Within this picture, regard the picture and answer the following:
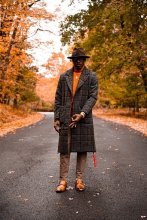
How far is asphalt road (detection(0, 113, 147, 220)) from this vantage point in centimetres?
517

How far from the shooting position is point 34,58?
31.1 metres

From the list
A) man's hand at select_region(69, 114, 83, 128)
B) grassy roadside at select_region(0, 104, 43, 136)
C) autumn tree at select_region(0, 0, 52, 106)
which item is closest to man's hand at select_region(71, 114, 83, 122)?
man's hand at select_region(69, 114, 83, 128)

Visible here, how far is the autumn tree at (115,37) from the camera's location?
1817cm

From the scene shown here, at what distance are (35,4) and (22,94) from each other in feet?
48.6

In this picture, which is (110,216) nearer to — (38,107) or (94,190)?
(94,190)

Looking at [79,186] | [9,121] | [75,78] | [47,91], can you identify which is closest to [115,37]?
[9,121]

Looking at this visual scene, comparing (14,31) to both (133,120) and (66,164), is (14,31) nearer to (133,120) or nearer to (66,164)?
(133,120)

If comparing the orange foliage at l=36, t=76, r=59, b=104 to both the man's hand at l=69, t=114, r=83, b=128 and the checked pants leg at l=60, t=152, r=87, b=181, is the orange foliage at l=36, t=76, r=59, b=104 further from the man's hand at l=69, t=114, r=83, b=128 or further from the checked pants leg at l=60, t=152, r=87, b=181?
the man's hand at l=69, t=114, r=83, b=128

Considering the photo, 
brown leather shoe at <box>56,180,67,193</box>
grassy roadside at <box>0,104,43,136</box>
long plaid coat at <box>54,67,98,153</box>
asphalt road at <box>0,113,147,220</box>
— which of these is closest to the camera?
asphalt road at <box>0,113,147,220</box>

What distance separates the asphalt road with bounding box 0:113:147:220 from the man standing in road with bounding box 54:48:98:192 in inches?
20.5

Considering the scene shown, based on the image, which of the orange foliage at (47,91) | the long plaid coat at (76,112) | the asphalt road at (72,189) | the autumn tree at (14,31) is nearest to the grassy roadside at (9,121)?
the autumn tree at (14,31)

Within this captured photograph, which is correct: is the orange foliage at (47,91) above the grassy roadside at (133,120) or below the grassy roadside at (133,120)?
above

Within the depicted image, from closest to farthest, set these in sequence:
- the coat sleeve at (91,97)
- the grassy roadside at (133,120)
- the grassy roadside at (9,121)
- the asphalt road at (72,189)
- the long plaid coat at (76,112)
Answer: the asphalt road at (72,189)
the coat sleeve at (91,97)
the long plaid coat at (76,112)
the grassy roadside at (9,121)
the grassy roadside at (133,120)

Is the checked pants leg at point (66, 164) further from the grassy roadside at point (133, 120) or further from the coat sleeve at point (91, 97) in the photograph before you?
the grassy roadside at point (133, 120)
